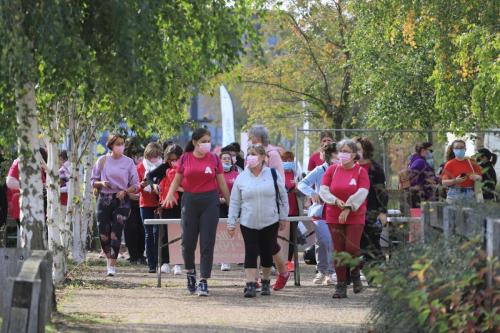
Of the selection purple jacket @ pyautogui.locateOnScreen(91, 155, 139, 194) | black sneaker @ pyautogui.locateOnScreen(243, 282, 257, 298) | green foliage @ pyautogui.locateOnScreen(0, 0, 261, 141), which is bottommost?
black sneaker @ pyautogui.locateOnScreen(243, 282, 257, 298)

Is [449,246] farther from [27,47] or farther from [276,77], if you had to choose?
[276,77]

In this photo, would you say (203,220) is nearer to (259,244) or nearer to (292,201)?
(259,244)

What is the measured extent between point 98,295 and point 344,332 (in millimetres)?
4278

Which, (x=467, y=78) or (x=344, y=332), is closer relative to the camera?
(x=344, y=332)

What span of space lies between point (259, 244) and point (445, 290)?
5610 millimetres

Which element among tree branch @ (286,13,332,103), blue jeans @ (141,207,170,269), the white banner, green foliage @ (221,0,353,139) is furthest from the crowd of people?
the white banner

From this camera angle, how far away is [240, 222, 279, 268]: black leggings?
13.8 meters

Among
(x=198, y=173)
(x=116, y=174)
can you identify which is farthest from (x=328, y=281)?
(x=116, y=174)

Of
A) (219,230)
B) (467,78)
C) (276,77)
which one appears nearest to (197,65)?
(219,230)

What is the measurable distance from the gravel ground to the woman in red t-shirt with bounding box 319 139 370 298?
1.82ft

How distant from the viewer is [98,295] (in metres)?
14.0

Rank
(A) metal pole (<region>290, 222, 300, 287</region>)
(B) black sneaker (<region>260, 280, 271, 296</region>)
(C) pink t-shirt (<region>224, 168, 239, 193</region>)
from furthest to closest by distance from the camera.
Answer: (C) pink t-shirt (<region>224, 168, 239, 193</region>), (A) metal pole (<region>290, 222, 300, 287</region>), (B) black sneaker (<region>260, 280, 271, 296</region>)

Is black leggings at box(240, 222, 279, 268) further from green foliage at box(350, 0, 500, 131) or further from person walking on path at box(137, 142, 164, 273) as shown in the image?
green foliage at box(350, 0, 500, 131)

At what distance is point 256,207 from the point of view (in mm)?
13594
